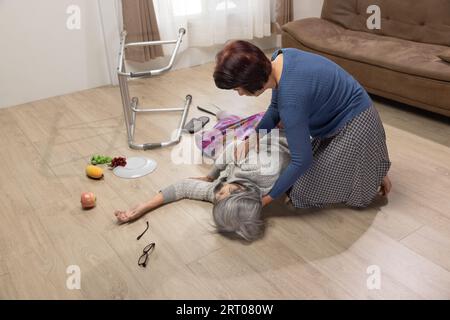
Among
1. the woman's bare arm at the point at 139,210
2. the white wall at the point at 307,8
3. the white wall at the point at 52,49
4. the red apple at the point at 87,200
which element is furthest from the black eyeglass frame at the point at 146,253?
the white wall at the point at 307,8

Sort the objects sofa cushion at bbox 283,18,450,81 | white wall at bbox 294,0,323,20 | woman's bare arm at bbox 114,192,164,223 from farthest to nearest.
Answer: white wall at bbox 294,0,323,20
sofa cushion at bbox 283,18,450,81
woman's bare arm at bbox 114,192,164,223

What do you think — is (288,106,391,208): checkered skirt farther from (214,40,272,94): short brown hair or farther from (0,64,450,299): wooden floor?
(214,40,272,94): short brown hair

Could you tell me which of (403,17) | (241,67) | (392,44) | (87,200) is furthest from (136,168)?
(403,17)

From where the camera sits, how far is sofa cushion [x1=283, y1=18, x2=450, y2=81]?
2.35 metres

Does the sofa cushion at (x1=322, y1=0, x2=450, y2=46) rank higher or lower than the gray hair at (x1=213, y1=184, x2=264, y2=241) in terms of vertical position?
higher

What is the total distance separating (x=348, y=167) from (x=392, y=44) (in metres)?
1.45

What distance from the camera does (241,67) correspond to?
1364 mm

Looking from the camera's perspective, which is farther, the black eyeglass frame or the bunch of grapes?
the bunch of grapes

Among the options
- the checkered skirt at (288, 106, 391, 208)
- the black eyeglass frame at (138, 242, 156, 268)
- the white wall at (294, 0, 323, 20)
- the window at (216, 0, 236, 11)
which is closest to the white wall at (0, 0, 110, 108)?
the window at (216, 0, 236, 11)

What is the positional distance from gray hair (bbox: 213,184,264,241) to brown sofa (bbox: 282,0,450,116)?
4.49 ft

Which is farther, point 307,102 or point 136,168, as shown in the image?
point 136,168

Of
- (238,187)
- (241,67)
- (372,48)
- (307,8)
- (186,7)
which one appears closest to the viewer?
(241,67)

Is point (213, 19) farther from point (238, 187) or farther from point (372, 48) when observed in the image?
point (238, 187)

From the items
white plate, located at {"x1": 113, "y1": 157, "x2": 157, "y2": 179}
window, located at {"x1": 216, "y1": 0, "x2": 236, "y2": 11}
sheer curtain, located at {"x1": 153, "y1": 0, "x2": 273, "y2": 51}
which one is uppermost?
window, located at {"x1": 216, "y1": 0, "x2": 236, "y2": 11}
